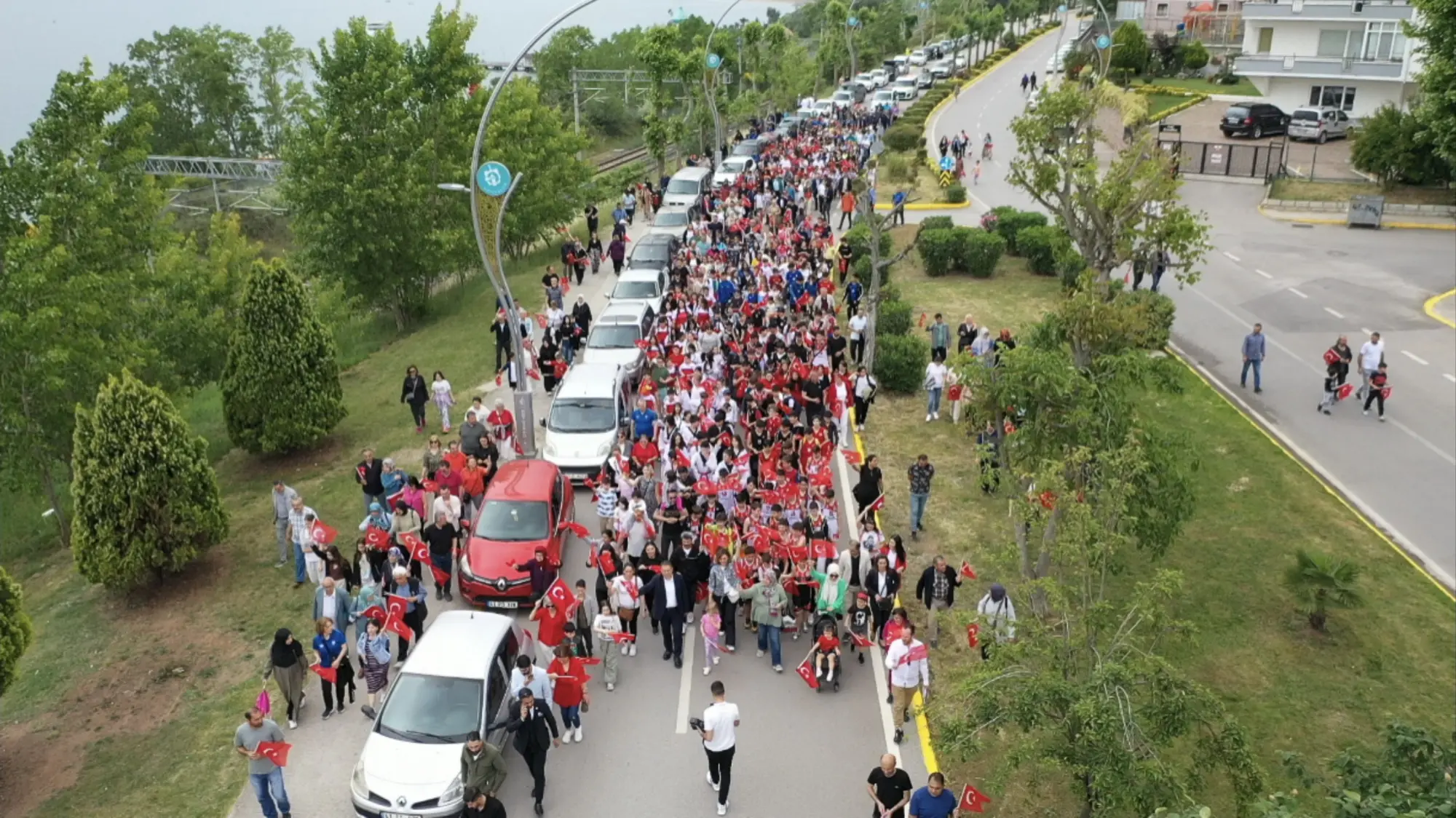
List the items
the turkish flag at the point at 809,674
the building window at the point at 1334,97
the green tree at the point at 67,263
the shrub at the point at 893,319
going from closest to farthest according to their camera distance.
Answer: the turkish flag at the point at 809,674 → the green tree at the point at 67,263 → the shrub at the point at 893,319 → the building window at the point at 1334,97

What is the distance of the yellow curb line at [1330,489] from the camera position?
51.2 feet

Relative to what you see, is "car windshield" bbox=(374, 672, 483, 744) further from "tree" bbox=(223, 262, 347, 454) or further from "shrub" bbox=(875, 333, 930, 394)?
"shrub" bbox=(875, 333, 930, 394)

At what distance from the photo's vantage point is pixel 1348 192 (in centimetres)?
3966

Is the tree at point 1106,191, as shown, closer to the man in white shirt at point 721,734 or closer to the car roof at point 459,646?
the man in white shirt at point 721,734

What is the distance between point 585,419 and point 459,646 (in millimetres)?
7627

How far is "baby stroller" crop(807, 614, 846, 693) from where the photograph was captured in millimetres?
12398

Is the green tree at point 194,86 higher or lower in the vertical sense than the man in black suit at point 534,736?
higher

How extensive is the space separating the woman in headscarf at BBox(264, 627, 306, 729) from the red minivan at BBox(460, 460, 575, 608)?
8.78 feet

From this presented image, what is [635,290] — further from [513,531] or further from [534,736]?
[534,736]

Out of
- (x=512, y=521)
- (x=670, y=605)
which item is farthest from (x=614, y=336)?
(x=670, y=605)

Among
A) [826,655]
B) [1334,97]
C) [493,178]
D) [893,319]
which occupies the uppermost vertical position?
[1334,97]

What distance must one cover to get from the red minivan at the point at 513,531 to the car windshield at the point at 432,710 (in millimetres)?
3134

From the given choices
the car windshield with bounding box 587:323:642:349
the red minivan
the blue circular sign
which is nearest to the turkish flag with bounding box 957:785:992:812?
the red minivan

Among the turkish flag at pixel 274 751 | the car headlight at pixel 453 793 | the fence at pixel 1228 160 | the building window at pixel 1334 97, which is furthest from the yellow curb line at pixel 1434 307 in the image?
the turkish flag at pixel 274 751
